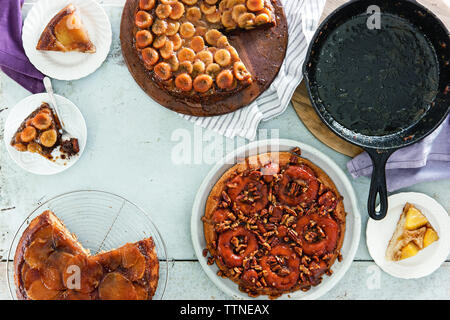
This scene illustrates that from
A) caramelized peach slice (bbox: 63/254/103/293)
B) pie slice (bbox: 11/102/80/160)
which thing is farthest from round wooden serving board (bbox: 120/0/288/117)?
caramelized peach slice (bbox: 63/254/103/293)

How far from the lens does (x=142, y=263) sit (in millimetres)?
2719

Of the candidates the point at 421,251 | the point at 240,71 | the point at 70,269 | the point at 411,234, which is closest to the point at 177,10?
the point at 240,71

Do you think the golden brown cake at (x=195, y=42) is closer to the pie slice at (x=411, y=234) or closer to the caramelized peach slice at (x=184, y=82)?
the caramelized peach slice at (x=184, y=82)

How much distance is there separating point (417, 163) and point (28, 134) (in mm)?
2368

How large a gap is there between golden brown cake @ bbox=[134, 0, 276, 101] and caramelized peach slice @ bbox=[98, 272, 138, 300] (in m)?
1.13

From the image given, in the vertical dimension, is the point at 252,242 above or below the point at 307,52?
below

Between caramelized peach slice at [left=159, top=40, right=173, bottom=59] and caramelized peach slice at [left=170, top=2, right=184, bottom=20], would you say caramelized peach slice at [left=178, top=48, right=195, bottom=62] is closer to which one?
caramelized peach slice at [left=159, top=40, right=173, bottom=59]

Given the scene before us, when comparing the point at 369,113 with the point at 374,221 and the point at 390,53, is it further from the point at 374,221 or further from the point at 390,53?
the point at 374,221

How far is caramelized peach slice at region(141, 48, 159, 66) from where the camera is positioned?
108 inches

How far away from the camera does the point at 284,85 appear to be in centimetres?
286

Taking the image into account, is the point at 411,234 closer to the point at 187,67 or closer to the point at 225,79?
the point at 225,79

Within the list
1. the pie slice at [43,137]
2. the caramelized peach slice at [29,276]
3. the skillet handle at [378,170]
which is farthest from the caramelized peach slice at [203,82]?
the caramelized peach slice at [29,276]

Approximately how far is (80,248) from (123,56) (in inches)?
46.7
